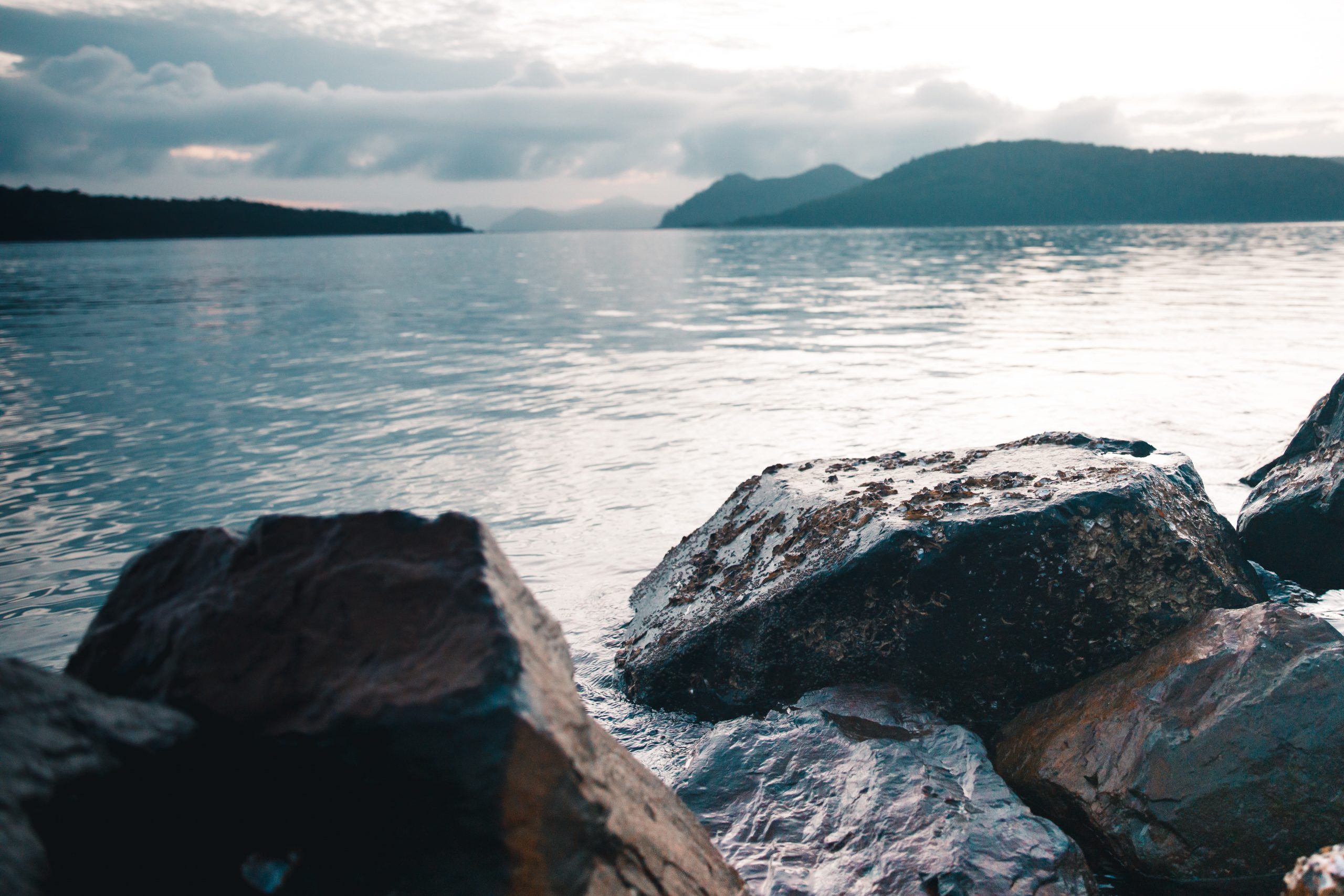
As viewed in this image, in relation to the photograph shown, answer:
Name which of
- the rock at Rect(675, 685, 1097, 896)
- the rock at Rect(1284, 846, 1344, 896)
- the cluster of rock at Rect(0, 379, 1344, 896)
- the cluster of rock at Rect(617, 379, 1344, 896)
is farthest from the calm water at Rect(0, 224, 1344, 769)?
the rock at Rect(1284, 846, 1344, 896)

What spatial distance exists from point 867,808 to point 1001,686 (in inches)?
44.2

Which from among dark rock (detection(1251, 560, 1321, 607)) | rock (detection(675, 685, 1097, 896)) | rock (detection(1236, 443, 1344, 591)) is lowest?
rock (detection(675, 685, 1097, 896))

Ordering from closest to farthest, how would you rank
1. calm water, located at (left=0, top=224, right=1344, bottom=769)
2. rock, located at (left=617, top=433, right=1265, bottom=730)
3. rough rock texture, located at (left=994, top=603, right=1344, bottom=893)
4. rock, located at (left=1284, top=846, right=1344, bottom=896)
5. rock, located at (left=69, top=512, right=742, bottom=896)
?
rock, located at (left=69, top=512, right=742, bottom=896) → rock, located at (left=1284, top=846, right=1344, bottom=896) → rough rock texture, located at (left=994, top=603, right=1344, bottom=893) → rock, located at (left=617, top=433, right=1265, bottom=730) → calm water, located at (left=0, top=224, right=1344, bottom=769)

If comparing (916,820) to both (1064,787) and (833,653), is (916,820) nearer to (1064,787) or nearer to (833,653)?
(1064,787)

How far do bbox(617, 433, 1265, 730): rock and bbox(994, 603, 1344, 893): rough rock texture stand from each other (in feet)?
1.45

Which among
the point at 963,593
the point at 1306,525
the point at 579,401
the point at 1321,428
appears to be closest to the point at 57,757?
the point at 963,593

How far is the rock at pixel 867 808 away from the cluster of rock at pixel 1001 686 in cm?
1

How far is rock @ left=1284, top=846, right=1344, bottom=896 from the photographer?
2.38 metres

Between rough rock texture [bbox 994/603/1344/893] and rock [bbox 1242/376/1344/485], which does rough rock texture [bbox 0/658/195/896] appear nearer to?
rough rock texture [bbox 994/603/1344/893]

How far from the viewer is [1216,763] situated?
11.6 ft

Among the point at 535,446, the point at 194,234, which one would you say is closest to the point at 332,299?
the point at 535,446

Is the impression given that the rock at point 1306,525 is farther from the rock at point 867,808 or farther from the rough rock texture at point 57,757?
the rough rock texture at point 57,757

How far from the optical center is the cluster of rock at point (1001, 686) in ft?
11.6

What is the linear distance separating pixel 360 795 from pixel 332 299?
1534 inches
